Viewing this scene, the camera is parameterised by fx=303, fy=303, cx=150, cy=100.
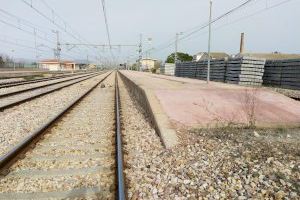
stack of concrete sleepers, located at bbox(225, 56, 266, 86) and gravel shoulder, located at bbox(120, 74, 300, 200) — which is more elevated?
stack of concrete sleepers, located at bbox(225, 56, 266, 86)

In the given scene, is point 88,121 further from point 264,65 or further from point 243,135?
point 264,65

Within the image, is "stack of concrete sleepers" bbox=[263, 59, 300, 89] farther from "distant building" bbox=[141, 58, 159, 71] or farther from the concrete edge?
"distant building" bbox=[141, 58, 159, 71]

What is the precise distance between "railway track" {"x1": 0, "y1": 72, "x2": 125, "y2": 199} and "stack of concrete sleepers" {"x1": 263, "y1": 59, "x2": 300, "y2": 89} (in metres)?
16.6

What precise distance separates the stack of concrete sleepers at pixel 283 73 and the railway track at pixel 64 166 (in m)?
16.6

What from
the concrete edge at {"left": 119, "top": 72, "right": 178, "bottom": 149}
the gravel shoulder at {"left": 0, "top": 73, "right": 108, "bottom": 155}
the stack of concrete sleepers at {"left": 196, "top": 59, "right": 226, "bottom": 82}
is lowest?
the gravel shoulder at {"left": 0, "top": 73, "right": 108, "bottom": 155}

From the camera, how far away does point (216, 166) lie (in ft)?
18.6

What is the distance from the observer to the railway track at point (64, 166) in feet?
15.5

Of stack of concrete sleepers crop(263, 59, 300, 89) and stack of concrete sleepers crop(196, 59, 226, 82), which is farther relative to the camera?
stack of concrete sleepers crop(196, 59, 226, 82)

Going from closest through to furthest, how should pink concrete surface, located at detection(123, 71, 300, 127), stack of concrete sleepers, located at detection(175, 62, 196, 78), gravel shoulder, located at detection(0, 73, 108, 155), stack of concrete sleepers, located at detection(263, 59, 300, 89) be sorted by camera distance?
gravel shoulder, located at detection(0, 73, 108, 155) < pink concrete surface, located at detection(123, 71, 300, 127) < stack of concrete sleepers, located at detection(263, 59, 300, 89) < stack of concrete sleepers, located at detection(175, 62, 196, 78)

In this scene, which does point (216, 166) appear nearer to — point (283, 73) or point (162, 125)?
point (162, 125)

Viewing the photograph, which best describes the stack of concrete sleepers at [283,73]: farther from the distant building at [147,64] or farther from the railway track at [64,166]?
the distant building at [147,64]

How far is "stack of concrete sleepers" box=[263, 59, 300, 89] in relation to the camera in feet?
68.8

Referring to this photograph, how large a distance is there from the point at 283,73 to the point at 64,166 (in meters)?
21.2

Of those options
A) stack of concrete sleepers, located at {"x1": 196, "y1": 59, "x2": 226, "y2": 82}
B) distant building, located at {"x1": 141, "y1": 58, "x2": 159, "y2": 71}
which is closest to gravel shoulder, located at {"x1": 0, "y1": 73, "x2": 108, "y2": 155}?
stack of concrete sleepers, located at {"x1": 196, "y1": 59, "x2": 226, "y2": 82}
